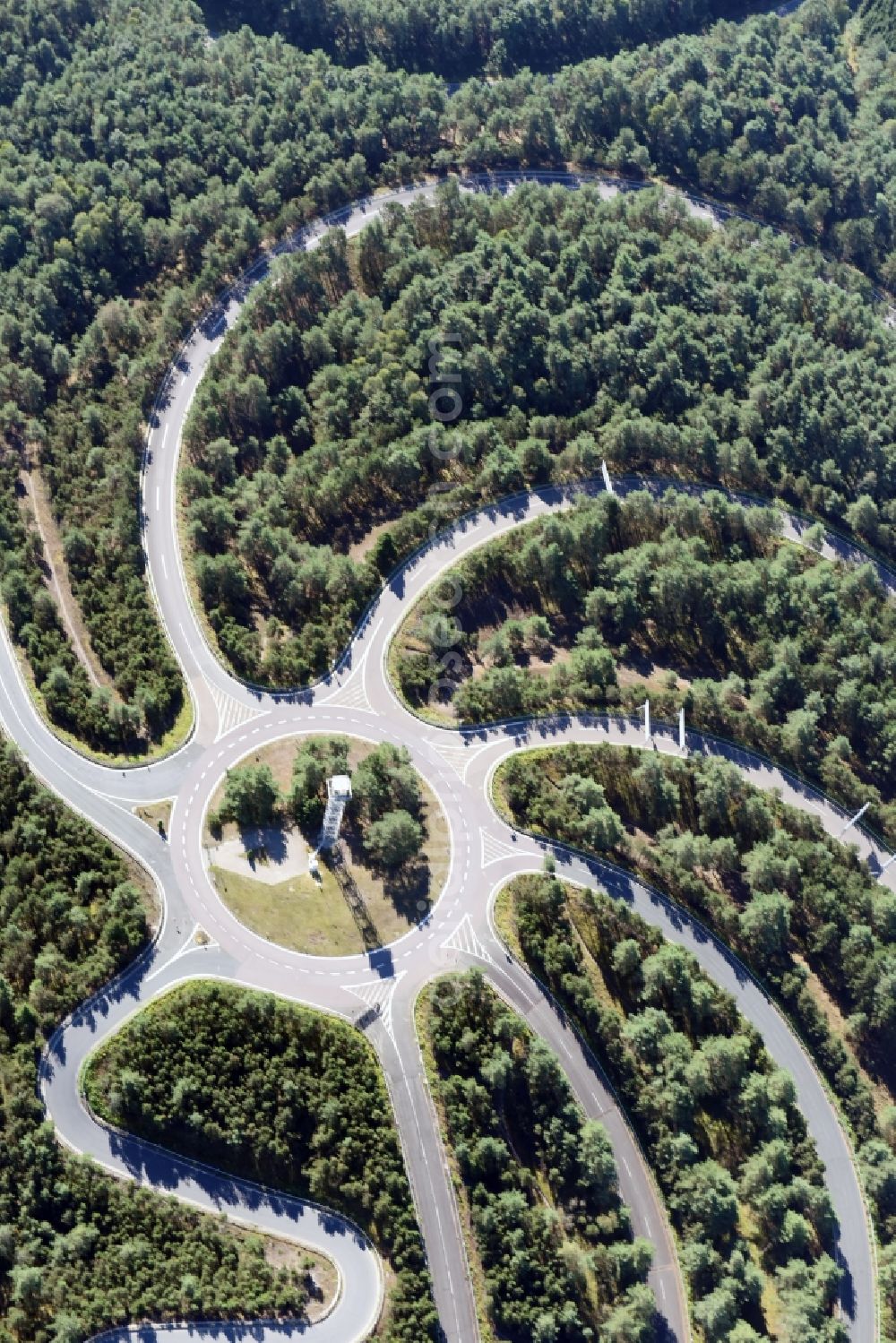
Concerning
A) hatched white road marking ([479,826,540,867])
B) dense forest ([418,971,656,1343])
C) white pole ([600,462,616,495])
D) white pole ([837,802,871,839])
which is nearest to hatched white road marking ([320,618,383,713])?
hatched white road marking ([479,826,540,867])

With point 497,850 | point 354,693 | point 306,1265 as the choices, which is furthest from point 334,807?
point 306,1265

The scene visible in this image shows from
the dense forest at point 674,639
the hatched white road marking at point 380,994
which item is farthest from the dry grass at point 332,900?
the dense forest at point 674,639

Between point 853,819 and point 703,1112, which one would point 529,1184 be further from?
point 853,819

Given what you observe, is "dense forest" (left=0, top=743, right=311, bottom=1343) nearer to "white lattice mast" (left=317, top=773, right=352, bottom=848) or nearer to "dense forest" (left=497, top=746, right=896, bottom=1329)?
"white lattice mast" (left=317, top=773, right=352, bottom=848)

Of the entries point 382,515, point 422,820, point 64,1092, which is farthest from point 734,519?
point 64,1092

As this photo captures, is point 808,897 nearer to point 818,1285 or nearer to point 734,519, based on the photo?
point 818,1285

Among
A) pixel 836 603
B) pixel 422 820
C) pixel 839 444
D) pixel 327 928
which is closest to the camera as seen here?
pixel 327 928
